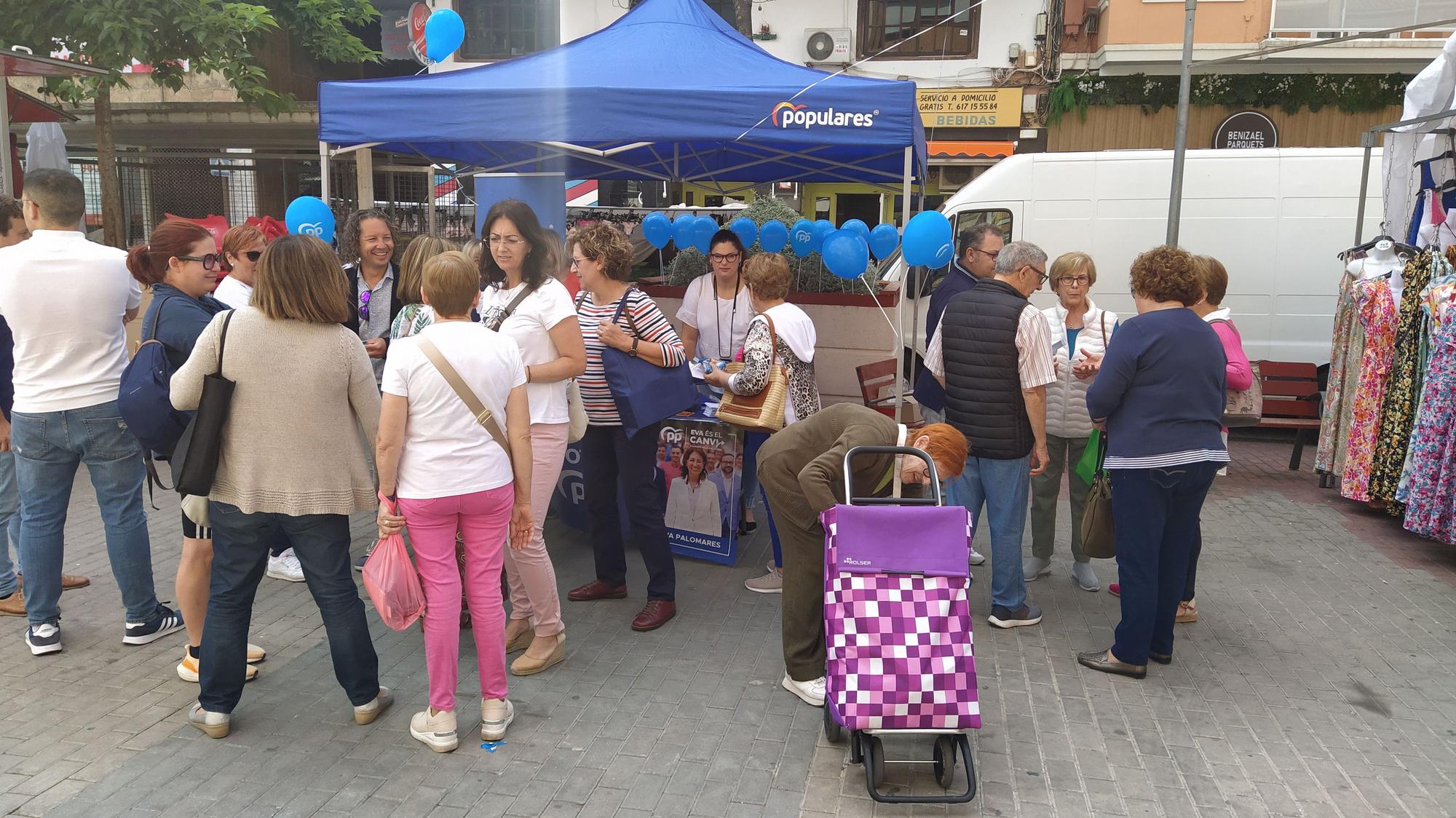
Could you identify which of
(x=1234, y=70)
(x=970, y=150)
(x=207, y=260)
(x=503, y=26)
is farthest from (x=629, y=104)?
(x=503, y=26)

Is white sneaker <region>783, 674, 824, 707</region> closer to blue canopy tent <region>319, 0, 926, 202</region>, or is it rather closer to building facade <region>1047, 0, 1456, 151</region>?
blue canopy tent <region>319, 0, 926, 202</region>

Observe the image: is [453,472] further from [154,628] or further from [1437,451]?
[1437,451]

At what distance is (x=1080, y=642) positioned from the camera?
454cm

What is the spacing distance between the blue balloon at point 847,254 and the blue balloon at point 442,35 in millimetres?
2684

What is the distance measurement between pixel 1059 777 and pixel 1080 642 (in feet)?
4.18

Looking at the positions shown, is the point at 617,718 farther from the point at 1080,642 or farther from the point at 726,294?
the point at 726,294

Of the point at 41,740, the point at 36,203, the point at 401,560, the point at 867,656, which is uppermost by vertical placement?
the point at 36,203

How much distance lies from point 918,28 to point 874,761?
16.4 meters

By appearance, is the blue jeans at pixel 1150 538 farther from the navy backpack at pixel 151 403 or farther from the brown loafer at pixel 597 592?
the navy backpack at pixel 151 403

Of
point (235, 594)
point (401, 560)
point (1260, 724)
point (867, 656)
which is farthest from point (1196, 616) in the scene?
point (235, 594)

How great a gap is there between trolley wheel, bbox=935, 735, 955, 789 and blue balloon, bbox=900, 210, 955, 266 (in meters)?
3.00

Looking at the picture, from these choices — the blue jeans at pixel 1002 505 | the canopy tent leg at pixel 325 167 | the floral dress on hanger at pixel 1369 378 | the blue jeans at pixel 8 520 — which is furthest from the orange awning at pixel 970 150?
the blue jeans at pixel 8 520

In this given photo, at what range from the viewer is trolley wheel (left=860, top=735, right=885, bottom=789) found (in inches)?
124

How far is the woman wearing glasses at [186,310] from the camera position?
143 inches
